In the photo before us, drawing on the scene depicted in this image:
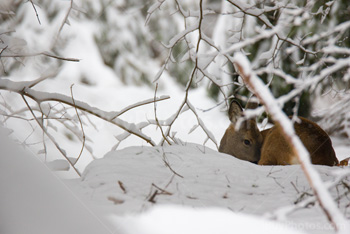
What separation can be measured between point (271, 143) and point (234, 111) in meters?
0.59

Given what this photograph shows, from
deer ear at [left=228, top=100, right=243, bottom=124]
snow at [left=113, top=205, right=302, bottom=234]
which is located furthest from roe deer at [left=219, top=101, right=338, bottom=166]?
snow at [left=113, top=205, right=302, bottom=234]

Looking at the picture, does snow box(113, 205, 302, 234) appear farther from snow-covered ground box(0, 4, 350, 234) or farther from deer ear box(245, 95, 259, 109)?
deer ear box(245, 95, 259, 109)

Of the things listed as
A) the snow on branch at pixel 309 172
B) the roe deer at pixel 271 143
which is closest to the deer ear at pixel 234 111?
the roe deer at pixel 271 143

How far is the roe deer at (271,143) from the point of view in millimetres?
1065

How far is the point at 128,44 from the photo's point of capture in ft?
3.09

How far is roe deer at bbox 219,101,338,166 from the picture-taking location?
1.07m

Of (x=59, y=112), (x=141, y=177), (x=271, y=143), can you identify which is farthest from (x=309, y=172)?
(x=271, y=143)

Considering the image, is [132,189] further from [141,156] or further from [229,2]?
[229,2]

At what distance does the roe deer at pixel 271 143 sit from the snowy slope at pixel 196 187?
4.8 inches

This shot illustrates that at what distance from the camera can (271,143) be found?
5.43 feet

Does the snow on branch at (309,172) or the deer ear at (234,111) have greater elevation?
the deer ear at (234,111)

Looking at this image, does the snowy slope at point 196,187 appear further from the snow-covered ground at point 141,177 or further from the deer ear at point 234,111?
the deer ear at point 234,111

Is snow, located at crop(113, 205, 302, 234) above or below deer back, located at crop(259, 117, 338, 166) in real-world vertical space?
below

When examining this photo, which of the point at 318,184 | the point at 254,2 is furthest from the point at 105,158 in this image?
the point at 254,2
